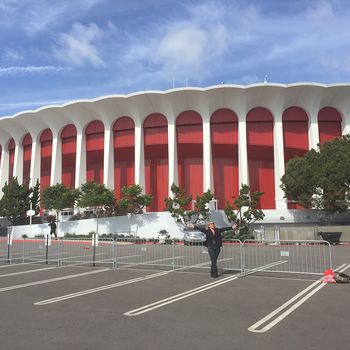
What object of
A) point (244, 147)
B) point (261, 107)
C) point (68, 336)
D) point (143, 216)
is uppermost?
point (261, 107)

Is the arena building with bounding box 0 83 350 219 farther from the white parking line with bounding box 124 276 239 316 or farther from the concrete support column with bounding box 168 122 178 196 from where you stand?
the white parking line with bounding box 124 276 239 316

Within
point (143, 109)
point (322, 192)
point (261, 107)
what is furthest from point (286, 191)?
point (143, 109)

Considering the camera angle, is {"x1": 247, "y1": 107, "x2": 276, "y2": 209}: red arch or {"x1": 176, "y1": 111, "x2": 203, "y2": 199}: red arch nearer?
{"x1": 247, "y1": 107, "x2": 276, "y2": 209}: red arch

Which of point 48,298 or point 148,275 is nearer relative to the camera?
point 48,298

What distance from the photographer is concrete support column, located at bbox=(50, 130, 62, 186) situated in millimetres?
46306

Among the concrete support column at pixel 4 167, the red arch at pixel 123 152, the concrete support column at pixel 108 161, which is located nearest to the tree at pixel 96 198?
the concrete support column at pixel 108 161

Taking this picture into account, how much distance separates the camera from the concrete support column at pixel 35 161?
4822cm

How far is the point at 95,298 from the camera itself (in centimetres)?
858

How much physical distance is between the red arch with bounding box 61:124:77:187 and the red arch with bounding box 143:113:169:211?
8.88 meters

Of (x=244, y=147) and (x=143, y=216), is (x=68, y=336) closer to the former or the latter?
(x=143, y=216)

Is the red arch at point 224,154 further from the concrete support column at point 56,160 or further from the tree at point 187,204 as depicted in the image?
the concrete support column at point 56,160

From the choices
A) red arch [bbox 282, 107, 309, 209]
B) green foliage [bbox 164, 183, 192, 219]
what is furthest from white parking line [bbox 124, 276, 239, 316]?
red arch [bbox 282, 107, 309, 209]

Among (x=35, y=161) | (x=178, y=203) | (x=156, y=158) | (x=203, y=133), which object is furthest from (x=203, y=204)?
(x=35, y=161)

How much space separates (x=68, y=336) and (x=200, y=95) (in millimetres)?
37133
